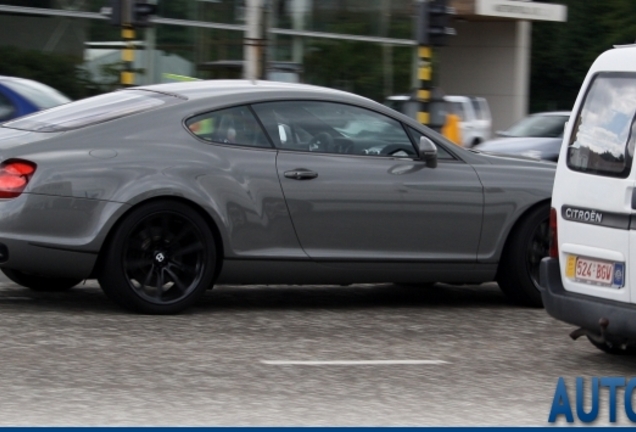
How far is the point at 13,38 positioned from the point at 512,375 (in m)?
21.4

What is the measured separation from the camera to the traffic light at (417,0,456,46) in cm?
1539

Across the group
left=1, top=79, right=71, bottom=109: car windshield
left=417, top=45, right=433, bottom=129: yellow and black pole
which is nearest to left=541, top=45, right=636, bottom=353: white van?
left=1, top=79, right=71, bottom=109: car windshield

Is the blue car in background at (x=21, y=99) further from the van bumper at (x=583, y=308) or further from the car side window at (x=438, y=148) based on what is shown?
the van bumper at (x=583, y=308)

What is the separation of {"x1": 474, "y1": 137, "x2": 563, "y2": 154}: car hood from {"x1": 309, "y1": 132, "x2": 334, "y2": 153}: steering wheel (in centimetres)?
1396

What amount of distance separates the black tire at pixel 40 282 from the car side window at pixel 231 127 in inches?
61.3

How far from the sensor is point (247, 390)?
6.21 metres

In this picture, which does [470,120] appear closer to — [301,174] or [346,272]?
[346,272]

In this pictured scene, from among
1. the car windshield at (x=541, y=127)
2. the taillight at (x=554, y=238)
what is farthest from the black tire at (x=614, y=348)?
the car windshield at (x=541, y=127)

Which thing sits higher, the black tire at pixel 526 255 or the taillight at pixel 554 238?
the taillight at pixel 554 238

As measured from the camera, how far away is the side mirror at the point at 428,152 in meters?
8.79

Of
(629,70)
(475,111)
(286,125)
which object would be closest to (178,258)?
(286,125)

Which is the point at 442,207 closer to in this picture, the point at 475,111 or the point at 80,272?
the point at 80,272

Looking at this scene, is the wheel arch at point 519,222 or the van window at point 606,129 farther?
the wheel arch at point 519,222

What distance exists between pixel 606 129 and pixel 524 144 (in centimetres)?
1630
